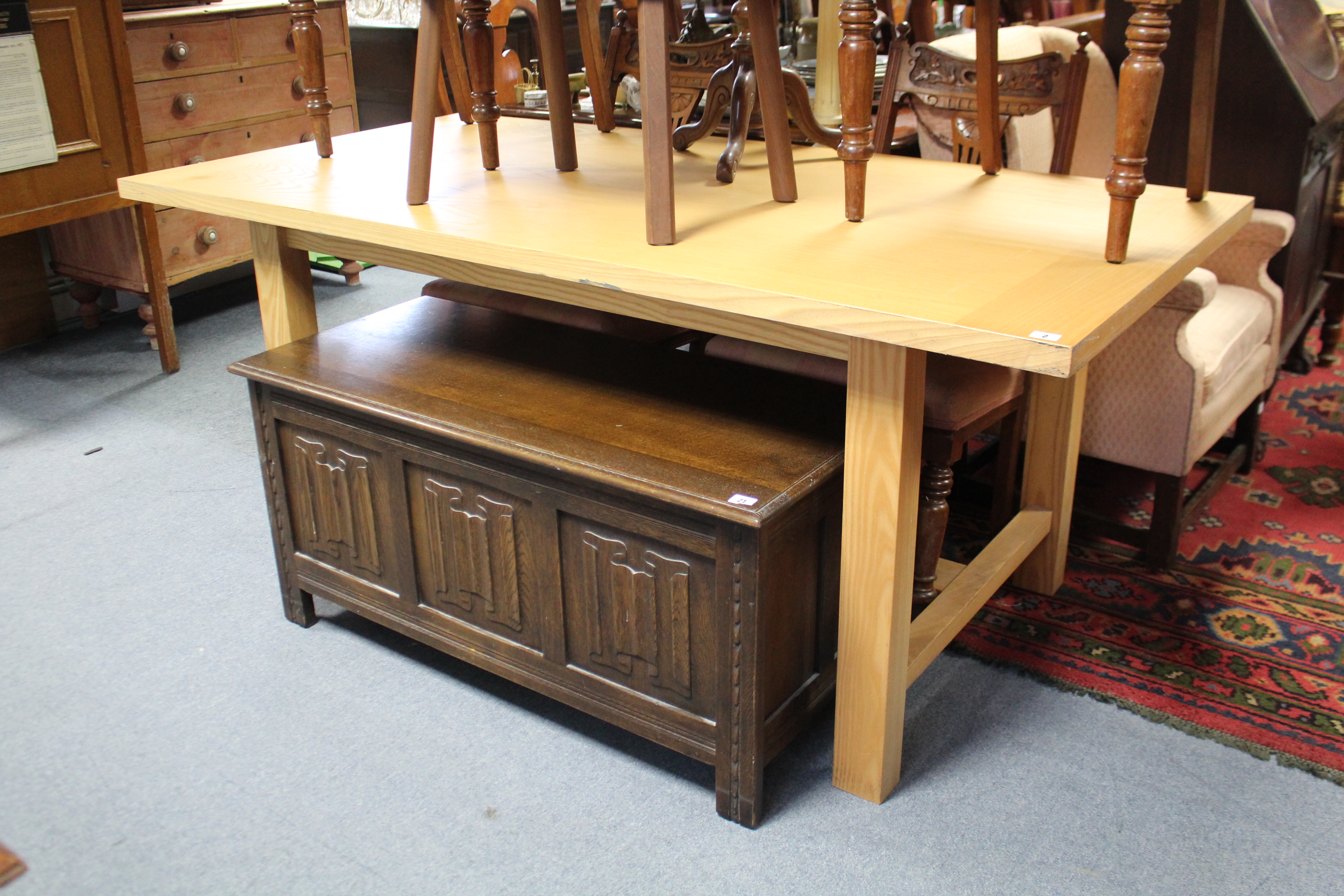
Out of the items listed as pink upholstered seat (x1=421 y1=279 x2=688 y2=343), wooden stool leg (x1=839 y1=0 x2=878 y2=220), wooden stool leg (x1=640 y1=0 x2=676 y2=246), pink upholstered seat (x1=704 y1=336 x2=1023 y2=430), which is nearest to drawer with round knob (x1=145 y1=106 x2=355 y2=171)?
pink upholstered seat (x1=421 y1=279 x2=688 y2=343)

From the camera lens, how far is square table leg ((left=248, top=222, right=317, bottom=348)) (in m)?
2.10

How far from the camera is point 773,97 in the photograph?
174cm

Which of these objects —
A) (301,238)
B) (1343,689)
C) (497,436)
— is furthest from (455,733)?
(1343,689)

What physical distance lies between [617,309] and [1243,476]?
6.01 ft

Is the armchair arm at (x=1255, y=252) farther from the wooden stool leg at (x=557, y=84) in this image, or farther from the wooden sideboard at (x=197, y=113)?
the wooden sideboard at (x=197, y=113)

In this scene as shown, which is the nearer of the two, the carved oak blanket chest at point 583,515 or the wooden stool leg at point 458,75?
the carved oak blanket chest at point 583,515

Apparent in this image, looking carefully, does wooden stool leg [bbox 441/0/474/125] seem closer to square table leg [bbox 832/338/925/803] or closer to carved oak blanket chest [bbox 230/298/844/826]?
carved oak blanket chest [bbox 230/298/844/826]

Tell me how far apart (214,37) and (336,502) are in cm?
217

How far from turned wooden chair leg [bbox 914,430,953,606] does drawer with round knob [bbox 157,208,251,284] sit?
242 cm

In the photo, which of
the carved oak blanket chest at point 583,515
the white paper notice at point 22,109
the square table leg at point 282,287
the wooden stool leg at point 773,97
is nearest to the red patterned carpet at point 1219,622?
the carved oak blanket chest at point 583,515

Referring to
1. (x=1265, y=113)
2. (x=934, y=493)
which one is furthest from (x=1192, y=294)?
(x=1265, y=113)

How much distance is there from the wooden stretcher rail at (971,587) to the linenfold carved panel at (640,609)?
0.34 meters

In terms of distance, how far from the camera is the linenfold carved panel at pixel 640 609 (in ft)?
5.27

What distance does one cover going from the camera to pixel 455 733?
6.06ft
